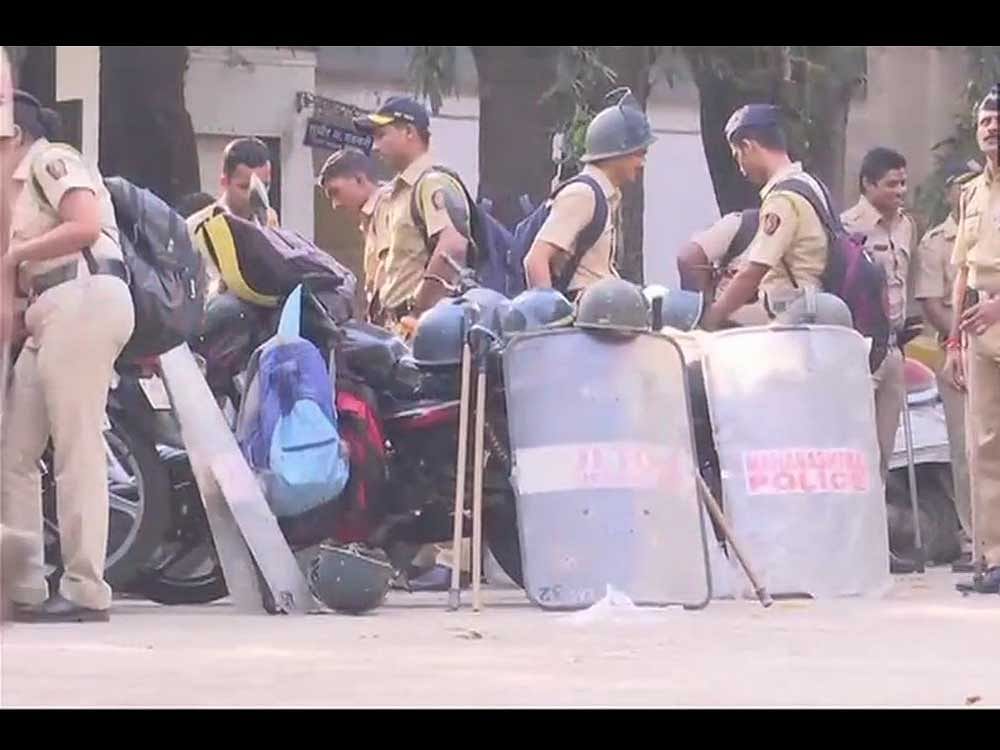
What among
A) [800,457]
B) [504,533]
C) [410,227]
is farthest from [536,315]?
[410,227]

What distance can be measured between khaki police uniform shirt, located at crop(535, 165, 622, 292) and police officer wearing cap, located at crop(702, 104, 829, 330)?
2.17ft

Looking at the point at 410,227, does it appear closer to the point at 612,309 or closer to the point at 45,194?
the point at 612,309

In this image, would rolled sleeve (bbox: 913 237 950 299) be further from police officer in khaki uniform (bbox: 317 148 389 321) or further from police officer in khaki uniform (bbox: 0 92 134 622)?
police officer in khaki uniform (bbox: 0 92 134 622)

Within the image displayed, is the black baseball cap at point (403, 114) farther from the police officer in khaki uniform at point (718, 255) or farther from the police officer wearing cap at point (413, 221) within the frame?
the police officer in khaki uniform at point (718, 255)

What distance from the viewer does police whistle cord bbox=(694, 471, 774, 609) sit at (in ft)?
28.7

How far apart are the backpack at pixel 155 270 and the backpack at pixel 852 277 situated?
261 centimetres

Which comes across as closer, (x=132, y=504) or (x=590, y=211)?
(x=132, y=504)

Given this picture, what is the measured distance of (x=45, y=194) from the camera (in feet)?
26.3

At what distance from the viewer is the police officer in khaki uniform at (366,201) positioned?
409 inches

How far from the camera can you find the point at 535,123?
1514cm

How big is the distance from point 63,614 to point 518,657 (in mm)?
1794

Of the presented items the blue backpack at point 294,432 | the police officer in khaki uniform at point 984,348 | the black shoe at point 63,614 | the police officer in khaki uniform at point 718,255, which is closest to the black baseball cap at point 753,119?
the police officer in khaki uniform at point 718,255

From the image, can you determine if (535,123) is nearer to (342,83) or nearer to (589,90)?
(589,90)
